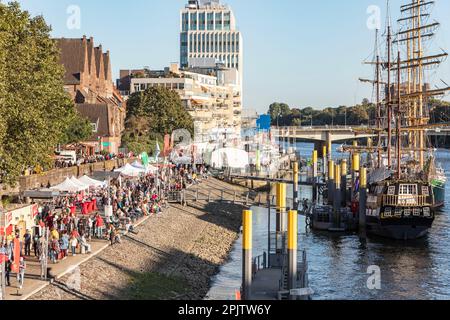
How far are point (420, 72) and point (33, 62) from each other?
2536 inches

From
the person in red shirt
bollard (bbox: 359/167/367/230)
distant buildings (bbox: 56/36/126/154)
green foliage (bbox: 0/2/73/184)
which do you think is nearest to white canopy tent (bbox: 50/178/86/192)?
green foliage (bbox: 0/2/73/184)

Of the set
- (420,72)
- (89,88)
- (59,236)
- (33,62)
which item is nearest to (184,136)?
(89,88)

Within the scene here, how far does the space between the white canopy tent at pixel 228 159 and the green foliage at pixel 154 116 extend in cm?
885

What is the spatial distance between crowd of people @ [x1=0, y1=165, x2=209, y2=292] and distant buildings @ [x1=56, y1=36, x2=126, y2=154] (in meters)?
21.6

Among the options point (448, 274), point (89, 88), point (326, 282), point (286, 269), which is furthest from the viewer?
point (89, 88)

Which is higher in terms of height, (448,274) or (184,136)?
(184,136)

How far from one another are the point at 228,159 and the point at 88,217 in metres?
54.3

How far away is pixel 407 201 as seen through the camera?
5872cm

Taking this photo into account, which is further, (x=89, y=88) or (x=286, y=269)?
(x=89, y=88)

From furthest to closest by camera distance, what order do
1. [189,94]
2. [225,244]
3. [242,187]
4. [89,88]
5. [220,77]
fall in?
[220,77] < [189,94] < [89,88] < [242,187] < [225,244]

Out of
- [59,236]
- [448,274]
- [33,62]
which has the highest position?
[33,62]

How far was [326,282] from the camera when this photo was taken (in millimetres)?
41719

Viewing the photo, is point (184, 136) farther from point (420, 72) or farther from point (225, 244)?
point (225, 244)

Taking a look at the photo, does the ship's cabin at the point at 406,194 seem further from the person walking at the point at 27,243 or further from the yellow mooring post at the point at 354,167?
the person walking at the point at 27,243
